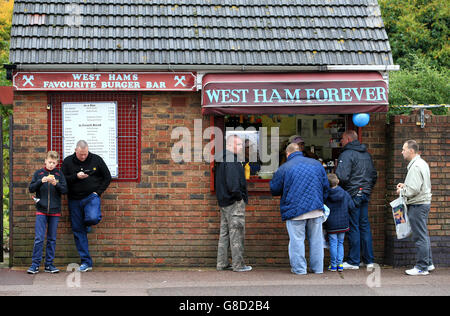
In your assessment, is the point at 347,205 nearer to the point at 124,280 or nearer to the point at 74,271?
the point at 124,280

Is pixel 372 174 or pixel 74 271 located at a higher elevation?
pixel 372 174

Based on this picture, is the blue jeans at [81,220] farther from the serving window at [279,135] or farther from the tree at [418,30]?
the tree at [418,30]

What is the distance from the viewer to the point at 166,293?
7371 mm

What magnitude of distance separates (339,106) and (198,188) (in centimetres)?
240

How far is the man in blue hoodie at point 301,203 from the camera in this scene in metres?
8.43

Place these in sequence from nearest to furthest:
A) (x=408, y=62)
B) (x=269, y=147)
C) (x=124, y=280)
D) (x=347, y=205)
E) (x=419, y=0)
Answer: (x=124, y=280)
(x=347, y=205)
(x=269, y=147)
(x=408, y=62)
(x=419, y=0)

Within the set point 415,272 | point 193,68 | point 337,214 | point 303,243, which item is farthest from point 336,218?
point 193,68

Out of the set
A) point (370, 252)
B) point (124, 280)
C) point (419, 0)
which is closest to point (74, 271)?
point (124, 280)

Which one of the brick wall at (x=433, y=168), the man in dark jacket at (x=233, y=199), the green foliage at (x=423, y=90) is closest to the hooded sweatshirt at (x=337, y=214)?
the brick wall at (x=433, y=168)

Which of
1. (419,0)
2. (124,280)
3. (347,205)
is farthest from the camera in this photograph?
(419,0)

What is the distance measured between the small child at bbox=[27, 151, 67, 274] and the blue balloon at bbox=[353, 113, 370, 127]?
4281 millimetres

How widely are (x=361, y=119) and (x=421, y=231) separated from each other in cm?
182

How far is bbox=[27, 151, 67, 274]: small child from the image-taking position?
847cm

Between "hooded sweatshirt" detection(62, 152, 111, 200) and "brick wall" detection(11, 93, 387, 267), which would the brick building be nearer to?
"brick wall" detection(11, 93, 387, 267)
